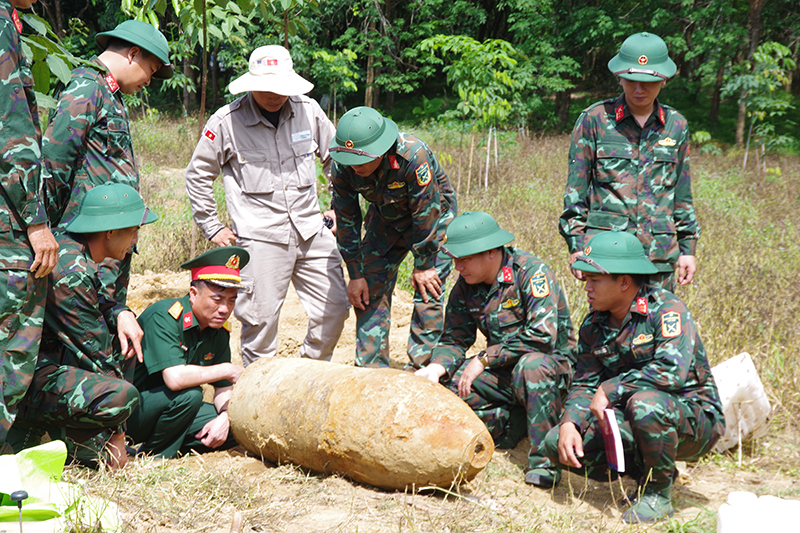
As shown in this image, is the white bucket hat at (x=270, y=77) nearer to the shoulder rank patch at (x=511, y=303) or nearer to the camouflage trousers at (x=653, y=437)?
the shoulder rank patch at (x=511, y=303)

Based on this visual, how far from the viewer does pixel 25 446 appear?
9.67ft

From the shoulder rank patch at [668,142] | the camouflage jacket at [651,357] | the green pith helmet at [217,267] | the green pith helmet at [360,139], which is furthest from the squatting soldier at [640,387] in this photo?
the green pith helmet at [217,267]

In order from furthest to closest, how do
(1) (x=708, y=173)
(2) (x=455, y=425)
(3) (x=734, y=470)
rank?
(1) (x=708, y=173), (3) (x=734, y=470), (2) (x=455, y=425)

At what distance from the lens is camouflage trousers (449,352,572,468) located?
130 inches

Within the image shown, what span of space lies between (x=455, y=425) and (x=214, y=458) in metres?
1.44

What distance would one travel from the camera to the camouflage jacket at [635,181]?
3.72m

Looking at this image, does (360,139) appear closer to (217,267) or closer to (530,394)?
(217,267)

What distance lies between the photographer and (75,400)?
2801mm

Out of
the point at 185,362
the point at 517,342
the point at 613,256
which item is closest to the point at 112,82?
the point at 185,362

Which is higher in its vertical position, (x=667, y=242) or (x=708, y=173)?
(x=667, y=242)

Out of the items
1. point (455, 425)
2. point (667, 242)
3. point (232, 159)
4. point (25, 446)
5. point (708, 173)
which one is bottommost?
point (708, 173)

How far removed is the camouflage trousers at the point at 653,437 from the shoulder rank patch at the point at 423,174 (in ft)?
5.10

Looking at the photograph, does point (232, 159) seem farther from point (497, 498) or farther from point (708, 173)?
point (708, 173)

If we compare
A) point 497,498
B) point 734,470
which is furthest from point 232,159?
point 734,470
